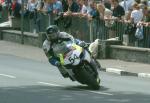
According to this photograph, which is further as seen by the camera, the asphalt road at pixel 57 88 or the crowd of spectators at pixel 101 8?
the crowd of spectators at pixel 101 8

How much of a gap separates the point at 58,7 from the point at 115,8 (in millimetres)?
5269

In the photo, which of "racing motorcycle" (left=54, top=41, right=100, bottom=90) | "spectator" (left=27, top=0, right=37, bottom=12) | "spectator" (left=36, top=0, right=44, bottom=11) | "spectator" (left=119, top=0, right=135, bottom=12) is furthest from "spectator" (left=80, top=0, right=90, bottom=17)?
"racing motorcycle" (left=54, top=41, right=100, bottom=90)

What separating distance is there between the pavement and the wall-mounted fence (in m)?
1.08

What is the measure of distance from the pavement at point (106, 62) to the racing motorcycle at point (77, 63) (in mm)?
4122

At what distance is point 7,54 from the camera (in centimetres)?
3053

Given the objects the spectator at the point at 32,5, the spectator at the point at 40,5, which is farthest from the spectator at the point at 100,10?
the spectator at the point at 32,5

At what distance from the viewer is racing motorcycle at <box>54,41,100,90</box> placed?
17.7m

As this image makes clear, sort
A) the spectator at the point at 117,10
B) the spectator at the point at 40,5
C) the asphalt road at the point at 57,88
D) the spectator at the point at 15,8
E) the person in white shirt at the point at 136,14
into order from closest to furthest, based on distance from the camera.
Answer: the asphalt road at the point at 57,88 → the person in white shirt at the point at 136,14 → the spectator at the point at 117,10 → the spectator at the point at 40,5 → the spectator at the point at 15,8

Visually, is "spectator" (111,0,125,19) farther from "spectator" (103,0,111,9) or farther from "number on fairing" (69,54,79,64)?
"number on fairing" (69,54,79,64)

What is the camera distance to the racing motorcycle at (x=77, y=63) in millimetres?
17719

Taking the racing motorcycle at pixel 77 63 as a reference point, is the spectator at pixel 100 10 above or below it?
above

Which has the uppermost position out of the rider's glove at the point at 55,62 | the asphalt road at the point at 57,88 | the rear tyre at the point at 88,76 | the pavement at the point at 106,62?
the rider's glove at the point at 55,62

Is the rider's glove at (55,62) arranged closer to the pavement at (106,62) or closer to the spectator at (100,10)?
the pavement at (106,62)

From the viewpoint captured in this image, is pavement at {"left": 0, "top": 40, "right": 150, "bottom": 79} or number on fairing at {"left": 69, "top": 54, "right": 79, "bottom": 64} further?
pavement at {"left": 0, "top": 40, "right": 150, "bottom": 79}
